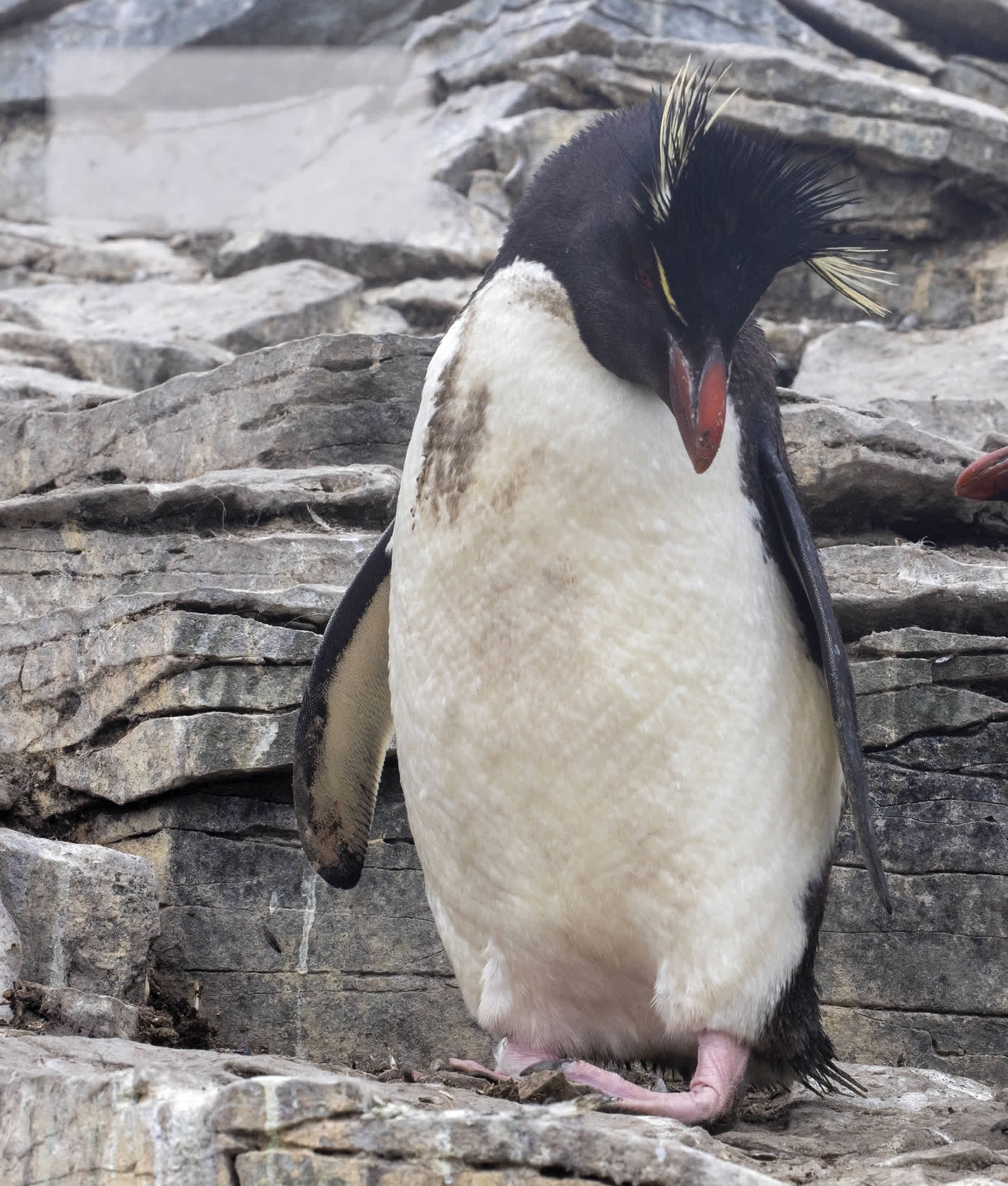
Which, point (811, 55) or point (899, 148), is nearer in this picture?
point (899, 148)

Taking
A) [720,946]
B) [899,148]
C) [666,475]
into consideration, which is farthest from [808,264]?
[899,148]

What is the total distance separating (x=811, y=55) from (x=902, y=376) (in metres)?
3.21

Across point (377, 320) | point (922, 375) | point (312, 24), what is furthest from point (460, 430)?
point (312, 24)

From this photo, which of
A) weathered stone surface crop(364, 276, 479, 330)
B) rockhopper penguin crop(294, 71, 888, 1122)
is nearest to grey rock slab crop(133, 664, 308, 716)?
rockhopper penguin crop(294, 71, 888, 1122)

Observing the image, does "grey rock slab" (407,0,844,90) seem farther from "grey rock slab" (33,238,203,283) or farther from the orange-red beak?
the orange-red beak

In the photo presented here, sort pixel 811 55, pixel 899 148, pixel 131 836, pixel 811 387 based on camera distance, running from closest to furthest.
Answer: pixel 131 836 < pixel 811 387 < pixel 899 148 < pixel 811 55

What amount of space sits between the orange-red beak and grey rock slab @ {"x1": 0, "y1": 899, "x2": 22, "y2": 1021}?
5.65ft

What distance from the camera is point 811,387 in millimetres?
6043

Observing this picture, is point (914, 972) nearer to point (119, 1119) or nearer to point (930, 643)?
point (930, 643)

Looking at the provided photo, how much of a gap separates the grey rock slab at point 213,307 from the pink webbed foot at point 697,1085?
475cm

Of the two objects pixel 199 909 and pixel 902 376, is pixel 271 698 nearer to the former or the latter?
pixel 199 909

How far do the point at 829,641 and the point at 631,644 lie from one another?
0.33 meters

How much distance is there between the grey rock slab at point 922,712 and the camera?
3195 mm

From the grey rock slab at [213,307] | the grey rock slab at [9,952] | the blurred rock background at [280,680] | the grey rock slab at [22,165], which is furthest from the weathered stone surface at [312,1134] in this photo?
the grey rock slab at [22,165]
